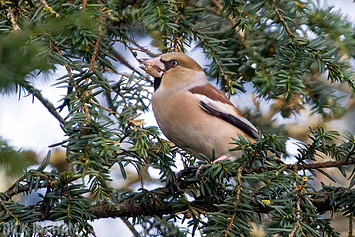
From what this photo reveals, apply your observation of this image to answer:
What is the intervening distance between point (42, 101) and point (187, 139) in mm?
1120

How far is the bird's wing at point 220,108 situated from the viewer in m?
2.70

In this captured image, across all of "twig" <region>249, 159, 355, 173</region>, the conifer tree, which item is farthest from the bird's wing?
"twig" <region>249, 159, 355, 173</region>

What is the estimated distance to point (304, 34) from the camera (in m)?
2.49

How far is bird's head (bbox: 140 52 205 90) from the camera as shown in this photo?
2797 mm

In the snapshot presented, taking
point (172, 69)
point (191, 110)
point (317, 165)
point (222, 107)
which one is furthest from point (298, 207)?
point (172, 69)

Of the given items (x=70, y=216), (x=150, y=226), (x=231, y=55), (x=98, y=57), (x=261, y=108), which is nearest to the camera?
(x=70, y=216)

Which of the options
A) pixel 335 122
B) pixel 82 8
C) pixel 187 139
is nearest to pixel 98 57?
pixel 82 8

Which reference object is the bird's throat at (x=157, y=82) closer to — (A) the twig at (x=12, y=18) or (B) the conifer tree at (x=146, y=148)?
(B) the conifer tree at (x=146, y=148)

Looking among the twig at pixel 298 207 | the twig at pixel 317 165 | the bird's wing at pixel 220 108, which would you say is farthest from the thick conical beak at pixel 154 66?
the twig at pixel 298 207

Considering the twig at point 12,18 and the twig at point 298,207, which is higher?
the twig at point 12,18

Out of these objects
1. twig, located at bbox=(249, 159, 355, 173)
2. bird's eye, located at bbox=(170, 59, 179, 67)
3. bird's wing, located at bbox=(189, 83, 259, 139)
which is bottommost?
twig, located at bbox=(249, 159, 355, 173)

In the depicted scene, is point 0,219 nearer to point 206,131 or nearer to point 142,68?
point 206,131

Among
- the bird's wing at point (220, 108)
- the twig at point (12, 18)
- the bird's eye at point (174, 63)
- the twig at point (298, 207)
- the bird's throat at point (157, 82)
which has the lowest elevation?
the twig at point (298, 207)

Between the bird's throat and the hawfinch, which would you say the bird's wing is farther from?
the bird's throat
